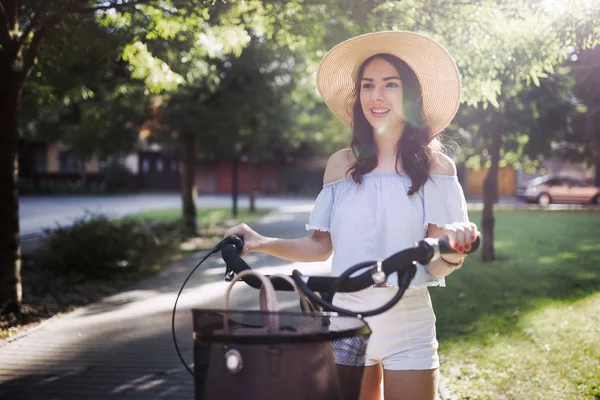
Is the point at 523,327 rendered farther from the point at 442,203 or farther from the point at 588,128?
the point at 588,128

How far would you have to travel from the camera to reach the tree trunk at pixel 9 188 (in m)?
7.07

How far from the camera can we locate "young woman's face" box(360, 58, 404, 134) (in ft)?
8.52

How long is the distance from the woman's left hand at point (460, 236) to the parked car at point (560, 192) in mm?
33122

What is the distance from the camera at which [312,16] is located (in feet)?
22.6

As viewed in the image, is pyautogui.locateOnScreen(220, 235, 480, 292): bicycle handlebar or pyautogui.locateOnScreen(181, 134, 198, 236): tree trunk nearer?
pyautogui.locateOnScreen(220, 235, 480, 292): bicycle handlebar

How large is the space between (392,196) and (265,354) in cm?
103

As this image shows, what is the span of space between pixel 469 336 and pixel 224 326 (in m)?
5.12

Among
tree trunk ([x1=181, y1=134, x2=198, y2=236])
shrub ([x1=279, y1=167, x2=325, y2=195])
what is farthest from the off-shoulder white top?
shrub ([x1=279, y1=167, x2=325, y2=195])

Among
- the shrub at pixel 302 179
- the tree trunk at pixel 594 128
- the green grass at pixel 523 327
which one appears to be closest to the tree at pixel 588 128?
the tree trunk at pixel 594 128

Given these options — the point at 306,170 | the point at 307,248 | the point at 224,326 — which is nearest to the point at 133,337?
the point at 307,248

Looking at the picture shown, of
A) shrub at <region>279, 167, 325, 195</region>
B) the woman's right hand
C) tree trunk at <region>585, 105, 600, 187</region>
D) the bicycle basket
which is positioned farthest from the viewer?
Answer: shrub at <region>279, 167, 325, 195</region>

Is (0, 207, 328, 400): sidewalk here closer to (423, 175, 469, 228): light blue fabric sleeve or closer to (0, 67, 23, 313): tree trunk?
(0, 67, 23, 313): tree trunk

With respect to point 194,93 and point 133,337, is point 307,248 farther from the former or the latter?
point 194,93

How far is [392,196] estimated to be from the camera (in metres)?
2.47
